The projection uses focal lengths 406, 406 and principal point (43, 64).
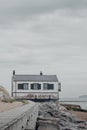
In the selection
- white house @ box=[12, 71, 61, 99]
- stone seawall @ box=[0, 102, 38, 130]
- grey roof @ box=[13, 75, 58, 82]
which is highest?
grey roof @ box=[13, 75, 58, 82]

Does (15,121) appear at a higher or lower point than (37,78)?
lower

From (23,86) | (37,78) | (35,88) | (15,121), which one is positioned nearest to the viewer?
(15,121)

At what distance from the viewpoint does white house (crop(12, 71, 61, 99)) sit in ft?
233

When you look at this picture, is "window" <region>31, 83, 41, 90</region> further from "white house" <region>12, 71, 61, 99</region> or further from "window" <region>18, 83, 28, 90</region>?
"window" <region>18, 83, 28, 90</region>

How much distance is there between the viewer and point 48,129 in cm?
1569

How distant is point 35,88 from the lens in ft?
237

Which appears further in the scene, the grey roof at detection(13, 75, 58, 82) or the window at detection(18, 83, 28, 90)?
the grey roof at detection(13, 75, 58, 82)

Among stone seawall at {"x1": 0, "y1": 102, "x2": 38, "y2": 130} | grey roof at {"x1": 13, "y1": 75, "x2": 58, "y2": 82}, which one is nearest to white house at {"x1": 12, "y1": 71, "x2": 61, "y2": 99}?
grey roof at {"x1": 13, "y1": 75, "x2": 58, "y2": 82}

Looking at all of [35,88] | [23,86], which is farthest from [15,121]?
[35,88]

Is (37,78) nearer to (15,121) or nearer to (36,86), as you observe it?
(36,86)

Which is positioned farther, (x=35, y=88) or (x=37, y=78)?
(x=37, y=78)

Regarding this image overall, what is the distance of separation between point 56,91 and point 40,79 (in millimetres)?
4343

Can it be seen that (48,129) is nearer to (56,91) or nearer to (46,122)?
(46,122)

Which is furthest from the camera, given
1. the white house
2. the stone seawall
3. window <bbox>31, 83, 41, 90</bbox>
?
window <bbox>31, 83, 41, 90</bbox>
